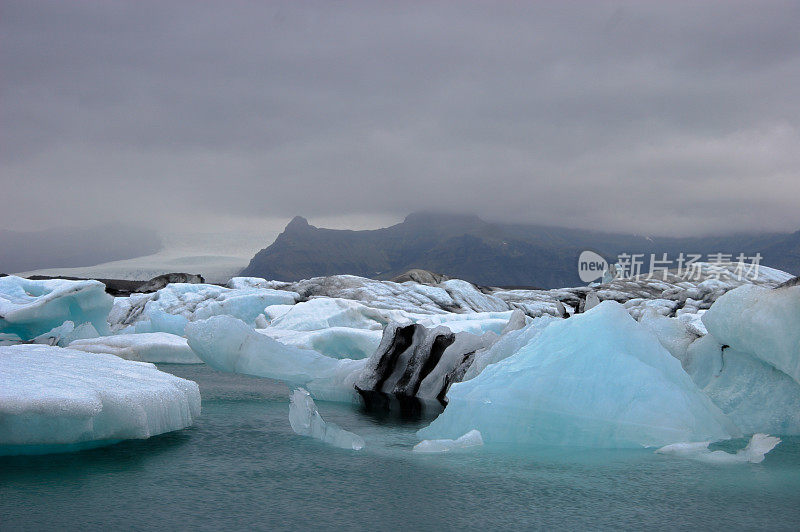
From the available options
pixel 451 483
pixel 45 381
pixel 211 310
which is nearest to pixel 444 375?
A: pixel 451 483

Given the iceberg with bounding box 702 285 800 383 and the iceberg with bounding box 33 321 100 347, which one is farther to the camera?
the iceberg with bounding box 33 321 100 347

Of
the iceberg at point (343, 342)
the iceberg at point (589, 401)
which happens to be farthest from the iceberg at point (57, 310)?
the iceberg at point (589, 401)

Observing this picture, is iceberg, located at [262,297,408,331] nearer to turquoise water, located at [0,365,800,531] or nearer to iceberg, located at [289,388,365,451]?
iceberg, located at [289,388,365,451]

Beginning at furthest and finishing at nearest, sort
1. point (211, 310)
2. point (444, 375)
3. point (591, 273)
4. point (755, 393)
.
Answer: point (591, 273) < point (211, 310) < point (444, 375) < point (755, 393)

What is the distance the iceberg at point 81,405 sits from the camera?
6.21m

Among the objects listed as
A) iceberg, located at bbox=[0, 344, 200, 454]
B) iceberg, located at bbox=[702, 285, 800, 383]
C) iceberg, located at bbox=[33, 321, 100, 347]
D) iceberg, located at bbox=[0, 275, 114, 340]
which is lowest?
iceberg, located at bbox=[33, 321, 100, 347]

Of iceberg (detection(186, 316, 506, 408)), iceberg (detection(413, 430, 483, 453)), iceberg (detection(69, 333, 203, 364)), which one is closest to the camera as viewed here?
iceberg (detection(413, 430, 483, 453))

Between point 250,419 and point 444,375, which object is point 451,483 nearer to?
point 250,419

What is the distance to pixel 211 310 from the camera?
27672mm

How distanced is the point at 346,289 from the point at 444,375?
2217 cm

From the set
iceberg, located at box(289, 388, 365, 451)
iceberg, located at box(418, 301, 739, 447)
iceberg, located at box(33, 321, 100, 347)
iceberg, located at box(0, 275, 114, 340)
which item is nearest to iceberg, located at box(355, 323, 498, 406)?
iceberg, located at box(418, 301, 739, 447)

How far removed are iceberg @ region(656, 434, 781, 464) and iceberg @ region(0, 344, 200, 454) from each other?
570cm

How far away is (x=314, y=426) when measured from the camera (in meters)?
8.18

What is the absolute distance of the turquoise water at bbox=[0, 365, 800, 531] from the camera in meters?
5.03
